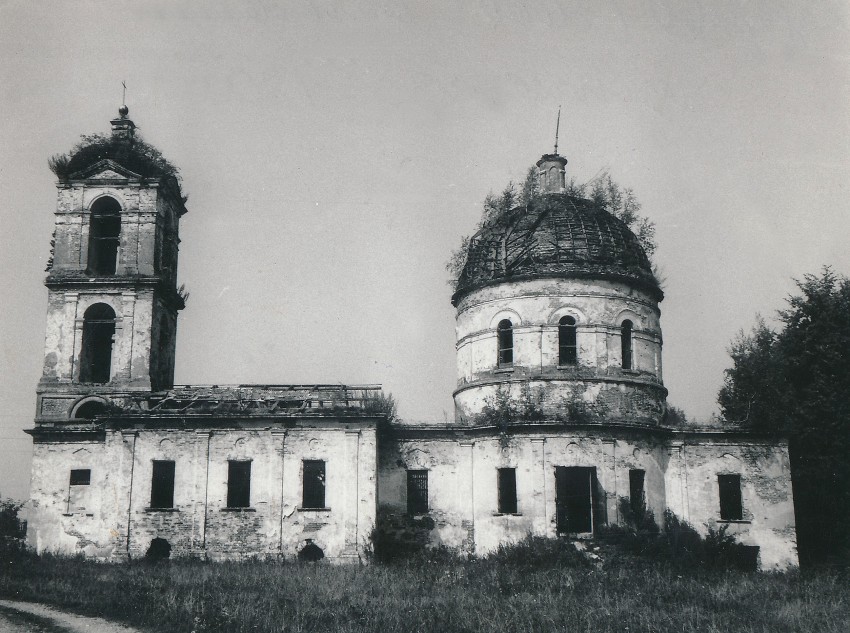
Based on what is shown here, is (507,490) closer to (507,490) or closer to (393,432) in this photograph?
(507,490)

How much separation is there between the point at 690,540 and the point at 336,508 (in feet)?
33.0

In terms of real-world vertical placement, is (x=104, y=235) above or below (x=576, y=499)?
above

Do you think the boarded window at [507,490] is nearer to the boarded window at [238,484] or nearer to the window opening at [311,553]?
the window opening at [311,553]

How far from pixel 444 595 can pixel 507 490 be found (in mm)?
6691

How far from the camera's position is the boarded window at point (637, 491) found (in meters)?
22.5

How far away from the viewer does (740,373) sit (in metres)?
35.7

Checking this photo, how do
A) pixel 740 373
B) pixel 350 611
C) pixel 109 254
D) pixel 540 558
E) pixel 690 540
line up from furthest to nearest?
pixel 740 373 < pixel 109 254 < pixel 690 540 < pixel 540 558 < pixel 350 611

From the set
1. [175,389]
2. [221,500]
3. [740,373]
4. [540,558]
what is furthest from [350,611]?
[740,373]

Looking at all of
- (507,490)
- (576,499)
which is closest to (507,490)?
(507,490)

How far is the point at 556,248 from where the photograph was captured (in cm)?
2430

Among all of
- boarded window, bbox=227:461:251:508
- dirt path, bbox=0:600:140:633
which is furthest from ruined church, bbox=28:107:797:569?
dirt path, bbox=0:600:140:633

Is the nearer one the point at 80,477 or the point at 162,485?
the point at 162,485

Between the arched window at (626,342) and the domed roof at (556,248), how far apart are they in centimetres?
132

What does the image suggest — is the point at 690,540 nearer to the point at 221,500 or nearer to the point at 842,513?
the point at 842,513
